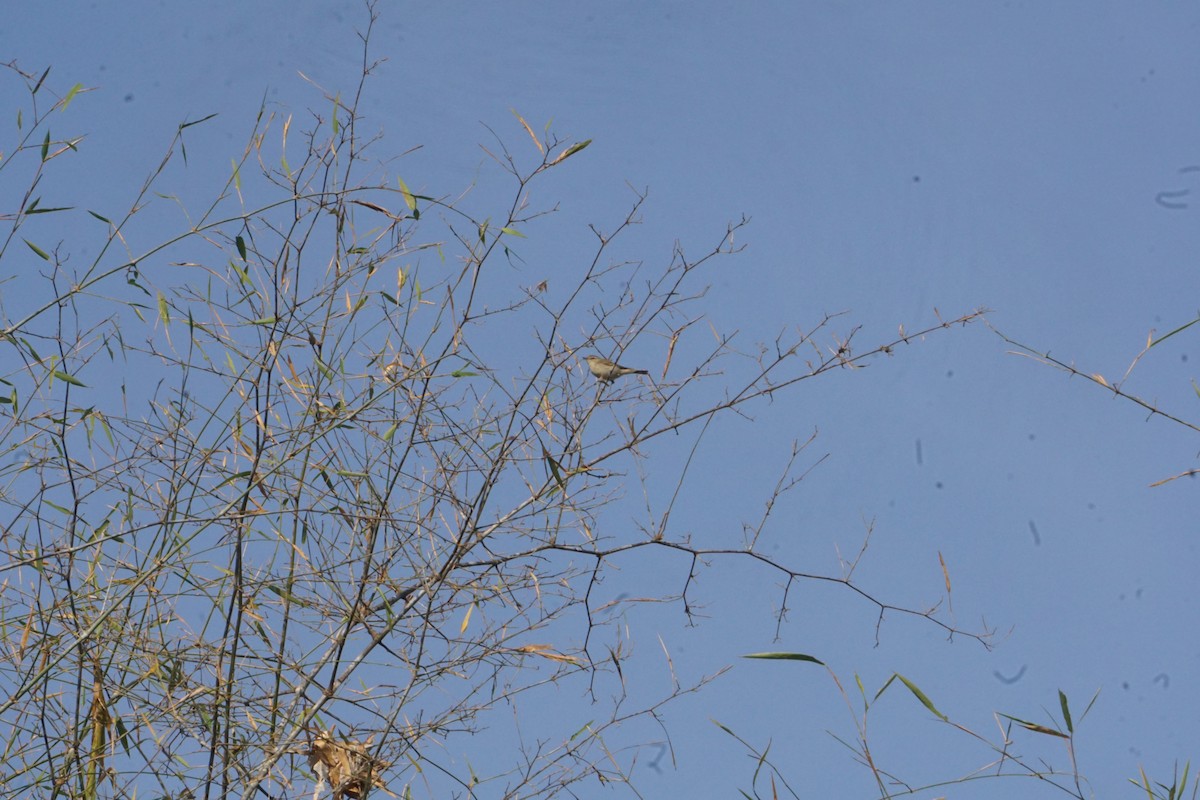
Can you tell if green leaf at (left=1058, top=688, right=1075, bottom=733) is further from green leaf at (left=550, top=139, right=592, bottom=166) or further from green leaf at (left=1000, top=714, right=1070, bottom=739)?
green leaf at (left=550, top=139, right=592, bottom=166)

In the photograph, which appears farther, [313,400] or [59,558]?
[313,400]

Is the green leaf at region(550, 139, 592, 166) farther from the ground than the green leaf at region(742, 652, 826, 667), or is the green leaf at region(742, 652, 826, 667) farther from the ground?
the green leaf at region(550, 139, 592, 166)

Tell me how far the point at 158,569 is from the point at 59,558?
0.21 metres

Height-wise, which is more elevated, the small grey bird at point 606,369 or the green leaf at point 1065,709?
the small grey bird at point 606,369

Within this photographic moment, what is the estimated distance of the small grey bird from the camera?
2.52 metres

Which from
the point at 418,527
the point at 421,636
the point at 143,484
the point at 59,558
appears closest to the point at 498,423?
the point at 418,527

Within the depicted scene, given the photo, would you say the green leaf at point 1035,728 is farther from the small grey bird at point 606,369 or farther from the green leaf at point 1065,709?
the small grey bird at point 606,369

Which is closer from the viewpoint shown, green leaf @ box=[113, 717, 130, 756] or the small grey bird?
green leaf @ box=[113, 717, 130, 756]

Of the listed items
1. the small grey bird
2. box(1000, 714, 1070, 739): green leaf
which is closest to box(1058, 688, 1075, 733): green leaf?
box(1000, 714, 1070, 739): green leaf

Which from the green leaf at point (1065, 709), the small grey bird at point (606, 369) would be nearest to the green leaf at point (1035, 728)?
the green leaf at point (1065, 709)

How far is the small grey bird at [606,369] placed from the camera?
252 cm

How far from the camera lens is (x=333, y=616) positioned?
2361 millimetres

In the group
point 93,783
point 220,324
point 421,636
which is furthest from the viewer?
point 220,324

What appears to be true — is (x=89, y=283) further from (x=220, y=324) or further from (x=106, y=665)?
(x=106, y=665)
